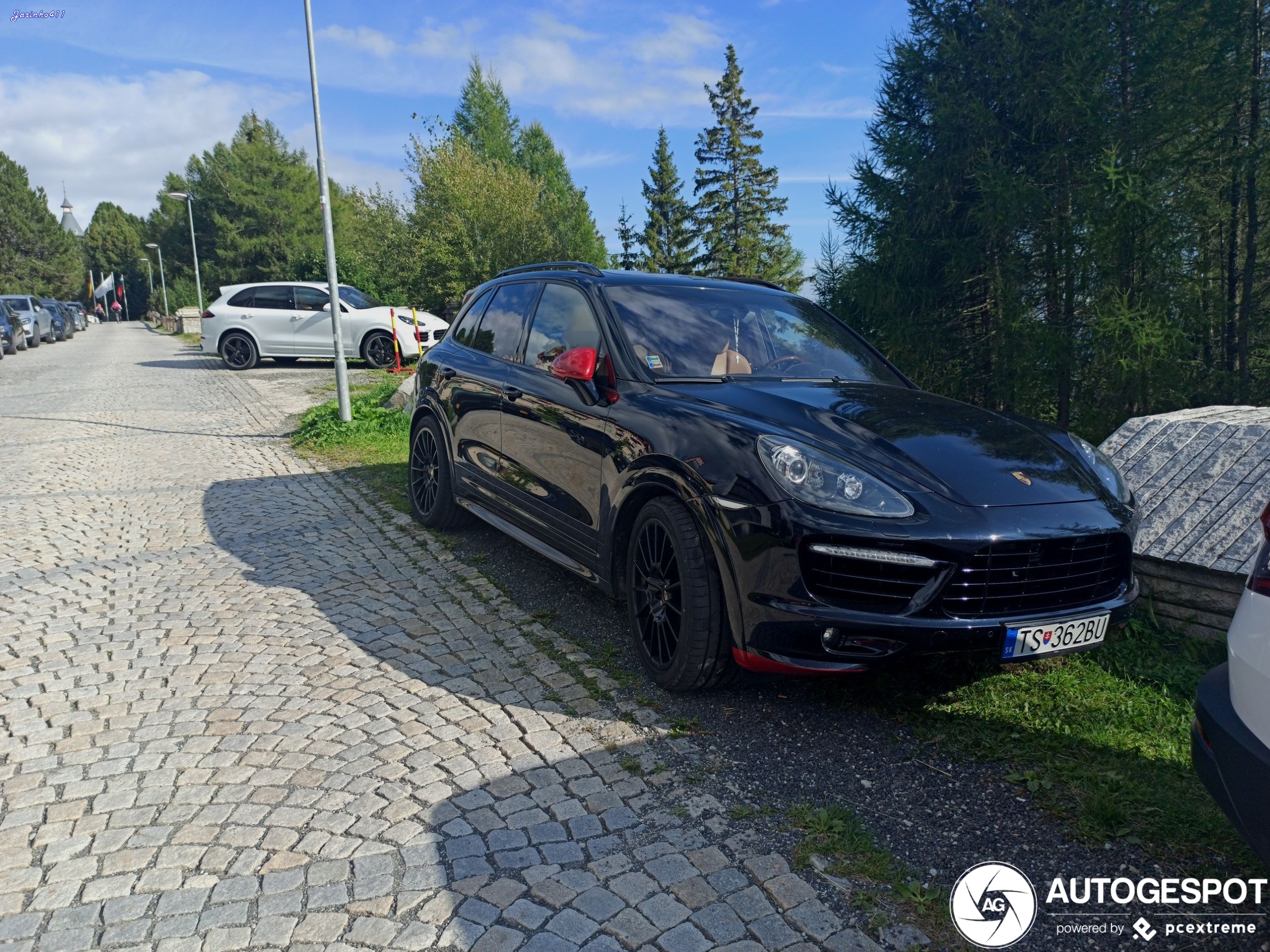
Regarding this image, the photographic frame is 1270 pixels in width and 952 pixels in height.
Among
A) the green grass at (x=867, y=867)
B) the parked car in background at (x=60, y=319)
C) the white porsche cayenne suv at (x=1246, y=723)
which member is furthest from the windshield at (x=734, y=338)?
the parked car in background at (x=60, y=319)

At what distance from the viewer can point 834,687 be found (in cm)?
382

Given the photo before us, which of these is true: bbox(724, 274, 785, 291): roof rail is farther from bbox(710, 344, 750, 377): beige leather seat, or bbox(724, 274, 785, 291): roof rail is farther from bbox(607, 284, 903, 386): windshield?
bbox(710, 344, 750, 377): beige leather seat

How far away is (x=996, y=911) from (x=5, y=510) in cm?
776

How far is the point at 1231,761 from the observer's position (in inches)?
80.6

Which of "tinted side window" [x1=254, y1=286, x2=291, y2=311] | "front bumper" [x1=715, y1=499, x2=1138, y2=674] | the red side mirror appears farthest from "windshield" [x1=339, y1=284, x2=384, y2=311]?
"front bumper" [x1=715, y1=499, x2=1138, y2=674]

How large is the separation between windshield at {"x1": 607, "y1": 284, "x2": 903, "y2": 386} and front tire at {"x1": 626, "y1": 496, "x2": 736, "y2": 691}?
834 mm

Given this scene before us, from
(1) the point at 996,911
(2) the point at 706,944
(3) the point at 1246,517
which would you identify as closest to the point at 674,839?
(2) the point at 706,944

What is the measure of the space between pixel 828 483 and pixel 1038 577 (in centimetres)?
81

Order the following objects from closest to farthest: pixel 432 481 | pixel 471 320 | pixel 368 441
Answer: pixel 471 320 < pixel 432 481 < pixel 368 441

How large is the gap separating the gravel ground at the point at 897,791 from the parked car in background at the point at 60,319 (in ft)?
145

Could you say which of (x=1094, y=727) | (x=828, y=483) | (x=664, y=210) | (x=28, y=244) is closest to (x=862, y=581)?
(x=828, y=483)

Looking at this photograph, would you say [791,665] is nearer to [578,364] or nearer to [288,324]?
[578,364]

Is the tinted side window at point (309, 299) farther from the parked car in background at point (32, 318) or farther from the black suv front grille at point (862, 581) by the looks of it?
the black suv front grille at point (862, 581)

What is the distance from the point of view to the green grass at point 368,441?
8.35 m
